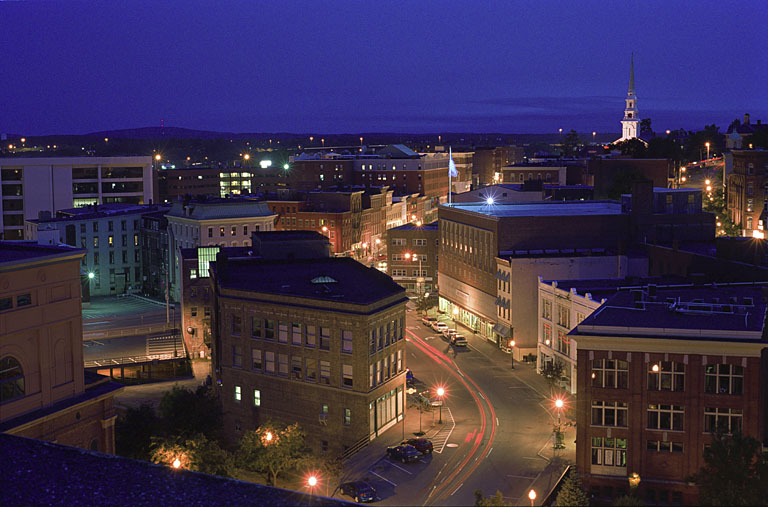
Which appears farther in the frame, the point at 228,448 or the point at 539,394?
the point at 539,394

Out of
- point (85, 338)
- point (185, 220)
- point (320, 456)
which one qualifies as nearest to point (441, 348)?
point (320, 456)

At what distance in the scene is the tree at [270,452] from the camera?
51562 mm

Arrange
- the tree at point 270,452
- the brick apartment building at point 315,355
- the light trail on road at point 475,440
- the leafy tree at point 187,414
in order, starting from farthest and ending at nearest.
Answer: the brick apartment building at point 315,355
the leafy tree at point 187,414
the light trail on road at point 475,440
the tree at point 270,452

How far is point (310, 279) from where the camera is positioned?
68.6m

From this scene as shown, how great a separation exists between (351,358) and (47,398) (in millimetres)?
22491

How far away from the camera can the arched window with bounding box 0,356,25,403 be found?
141 ft

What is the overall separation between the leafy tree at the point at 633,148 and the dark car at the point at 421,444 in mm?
119881

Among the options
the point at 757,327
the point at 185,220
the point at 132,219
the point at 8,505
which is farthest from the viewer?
A: the point at 132,219

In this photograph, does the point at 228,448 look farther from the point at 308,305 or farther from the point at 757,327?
the point at 757,327

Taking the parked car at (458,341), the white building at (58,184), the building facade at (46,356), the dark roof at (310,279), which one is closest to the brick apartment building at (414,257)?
the parked car at (458,341)

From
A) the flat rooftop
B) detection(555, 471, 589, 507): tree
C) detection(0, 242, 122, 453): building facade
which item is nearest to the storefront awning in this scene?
the flat rooftop

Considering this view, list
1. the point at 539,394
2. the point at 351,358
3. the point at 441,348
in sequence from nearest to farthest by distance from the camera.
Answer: the point at 351,358, the point at 539,394, the point at 441,348

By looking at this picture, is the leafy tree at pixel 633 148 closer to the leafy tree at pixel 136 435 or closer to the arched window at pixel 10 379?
the leafy tree at pixel 136 435

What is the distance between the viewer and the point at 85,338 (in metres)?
96.4
